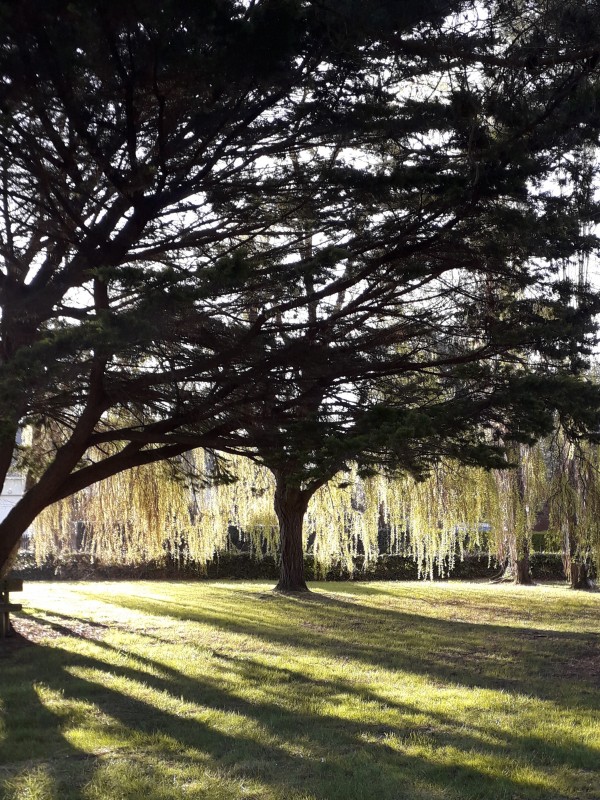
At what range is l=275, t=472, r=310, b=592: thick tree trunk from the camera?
15.3 meters

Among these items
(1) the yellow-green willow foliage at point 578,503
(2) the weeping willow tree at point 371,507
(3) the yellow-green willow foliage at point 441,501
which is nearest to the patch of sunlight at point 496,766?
(2) the weeping willow tree at point 371,507

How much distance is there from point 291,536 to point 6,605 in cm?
667

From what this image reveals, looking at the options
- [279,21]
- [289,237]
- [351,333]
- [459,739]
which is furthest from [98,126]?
[459,739]

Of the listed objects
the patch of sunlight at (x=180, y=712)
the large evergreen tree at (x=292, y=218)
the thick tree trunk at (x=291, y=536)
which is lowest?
the patch of sunlight at (x=180, y=712)

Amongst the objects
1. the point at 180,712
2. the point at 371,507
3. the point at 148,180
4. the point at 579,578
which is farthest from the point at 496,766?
the point at 579,578

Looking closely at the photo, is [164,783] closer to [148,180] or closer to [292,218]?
[148,180]

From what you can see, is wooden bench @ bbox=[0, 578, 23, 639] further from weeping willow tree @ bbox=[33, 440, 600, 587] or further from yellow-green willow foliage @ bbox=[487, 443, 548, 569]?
yellow-green willow foliage @ bbox=[487, 443, 548, 569]

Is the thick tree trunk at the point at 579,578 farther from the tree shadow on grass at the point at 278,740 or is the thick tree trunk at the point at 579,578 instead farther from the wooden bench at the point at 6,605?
the wooden bench at the point at 6,605

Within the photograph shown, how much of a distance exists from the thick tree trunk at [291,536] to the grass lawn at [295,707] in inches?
124

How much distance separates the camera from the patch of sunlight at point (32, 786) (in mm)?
4250

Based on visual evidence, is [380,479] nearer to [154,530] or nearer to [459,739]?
[154,530]

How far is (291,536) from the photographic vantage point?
15414 mm

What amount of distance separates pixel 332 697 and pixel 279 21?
4966 millimetres

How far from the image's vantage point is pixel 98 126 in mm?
6070
